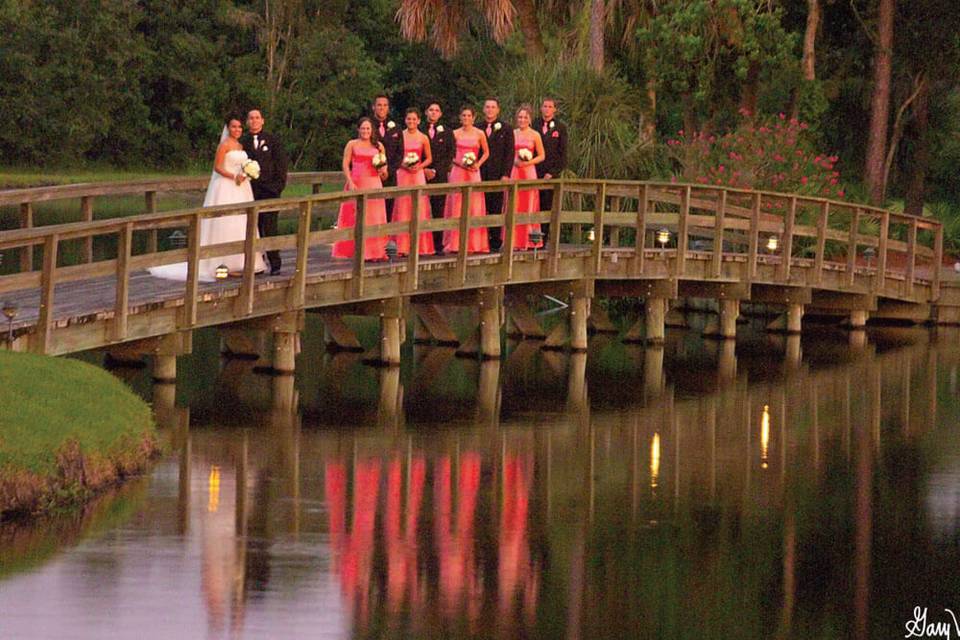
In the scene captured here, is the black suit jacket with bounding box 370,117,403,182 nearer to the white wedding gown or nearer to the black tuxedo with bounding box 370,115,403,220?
the black tuxedo with bounding box 370,115,403,220

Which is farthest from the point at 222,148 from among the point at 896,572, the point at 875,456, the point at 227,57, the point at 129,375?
the point at 227,57

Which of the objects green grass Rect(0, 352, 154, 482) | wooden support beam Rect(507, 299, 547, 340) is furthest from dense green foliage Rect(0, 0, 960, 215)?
green grass Rect(0, 352, 154, 482)

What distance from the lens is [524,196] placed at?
3003 centimetres

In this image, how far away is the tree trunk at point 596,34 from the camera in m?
41.1

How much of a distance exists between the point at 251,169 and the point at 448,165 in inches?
157

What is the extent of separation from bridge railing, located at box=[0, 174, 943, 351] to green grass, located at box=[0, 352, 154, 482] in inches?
66.9

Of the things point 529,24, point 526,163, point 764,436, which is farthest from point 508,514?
point 529,24

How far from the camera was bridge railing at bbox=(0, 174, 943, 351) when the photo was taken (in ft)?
70.6

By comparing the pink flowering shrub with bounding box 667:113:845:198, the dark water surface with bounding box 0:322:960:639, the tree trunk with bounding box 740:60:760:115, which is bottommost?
the dark water surface with bounding box 0:322:960:639

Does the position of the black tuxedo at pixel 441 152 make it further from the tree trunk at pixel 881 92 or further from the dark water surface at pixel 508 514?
the tree trunk at pixel 881 92

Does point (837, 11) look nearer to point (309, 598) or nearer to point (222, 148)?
point (222, 148)

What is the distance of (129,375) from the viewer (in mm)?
24297

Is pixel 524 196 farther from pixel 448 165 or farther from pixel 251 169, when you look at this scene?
pixel 251 169

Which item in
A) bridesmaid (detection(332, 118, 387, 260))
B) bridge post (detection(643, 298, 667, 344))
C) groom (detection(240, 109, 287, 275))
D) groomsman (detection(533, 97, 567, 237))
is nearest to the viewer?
groom (detection(240, 109, 287, 275))
